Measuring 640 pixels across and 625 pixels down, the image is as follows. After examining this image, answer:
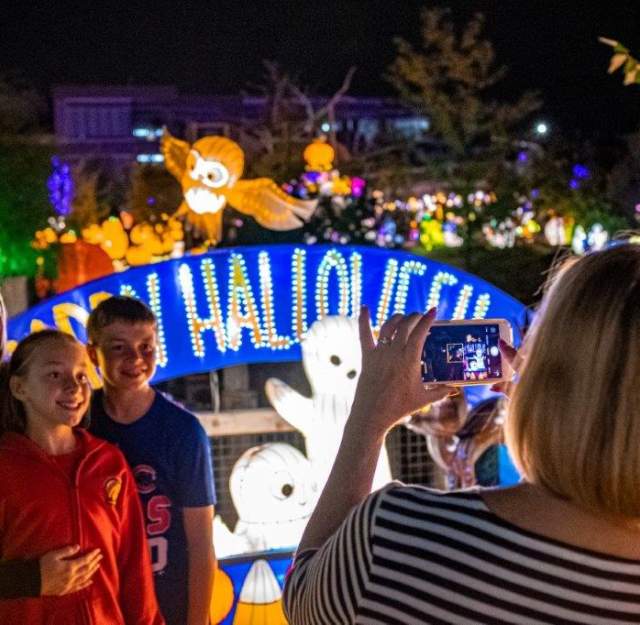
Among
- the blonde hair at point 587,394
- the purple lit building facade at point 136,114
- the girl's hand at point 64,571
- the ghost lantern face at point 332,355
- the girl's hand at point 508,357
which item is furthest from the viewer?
the purple lit building facade at point 136,114

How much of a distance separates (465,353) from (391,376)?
32cm

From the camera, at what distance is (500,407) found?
5039mm

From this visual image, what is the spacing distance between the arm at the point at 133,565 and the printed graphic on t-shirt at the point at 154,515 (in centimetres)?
24

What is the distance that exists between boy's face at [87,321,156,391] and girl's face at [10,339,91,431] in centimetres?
29

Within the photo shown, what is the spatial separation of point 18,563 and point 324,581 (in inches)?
53.9

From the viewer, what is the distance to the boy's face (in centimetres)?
284

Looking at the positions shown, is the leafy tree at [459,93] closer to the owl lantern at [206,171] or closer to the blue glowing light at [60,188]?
the blue glowing light at [60,188]

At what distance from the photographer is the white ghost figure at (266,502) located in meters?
4.48

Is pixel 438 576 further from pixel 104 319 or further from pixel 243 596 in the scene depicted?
pixel 243 596

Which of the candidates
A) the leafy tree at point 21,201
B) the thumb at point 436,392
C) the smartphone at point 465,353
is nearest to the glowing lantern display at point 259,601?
the smartphone at point 465,353

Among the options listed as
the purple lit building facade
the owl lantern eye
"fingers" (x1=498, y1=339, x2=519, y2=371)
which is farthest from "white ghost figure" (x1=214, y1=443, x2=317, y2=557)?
the purple lit building facade

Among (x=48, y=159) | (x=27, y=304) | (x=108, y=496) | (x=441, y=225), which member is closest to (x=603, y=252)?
(x=108, y=496)

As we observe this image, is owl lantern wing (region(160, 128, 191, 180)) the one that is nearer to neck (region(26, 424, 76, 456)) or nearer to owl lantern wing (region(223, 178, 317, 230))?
owl lantern wing (region(223, 178, 317, 230))

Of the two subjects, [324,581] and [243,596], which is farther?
[243,596]
